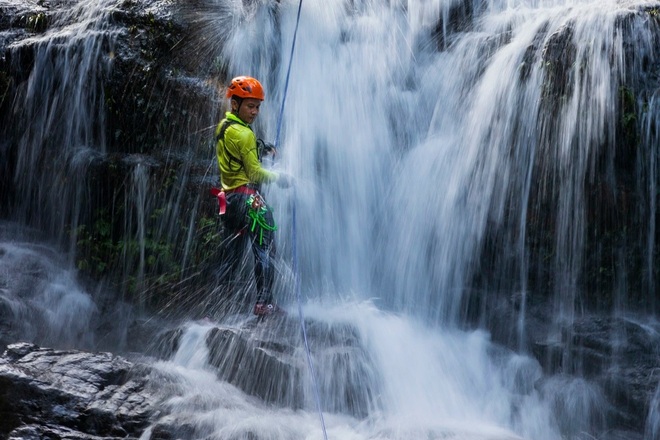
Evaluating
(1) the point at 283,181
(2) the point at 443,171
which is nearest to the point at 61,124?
(1) the point at 283,181

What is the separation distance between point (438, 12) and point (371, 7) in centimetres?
87

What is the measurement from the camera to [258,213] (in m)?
7.14

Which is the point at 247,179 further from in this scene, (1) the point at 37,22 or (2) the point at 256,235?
(1) the point at 37,22

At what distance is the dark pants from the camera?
713 cm

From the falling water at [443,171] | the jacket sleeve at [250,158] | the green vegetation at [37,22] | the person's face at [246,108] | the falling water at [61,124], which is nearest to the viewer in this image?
the jacket sleeve at [250,158]

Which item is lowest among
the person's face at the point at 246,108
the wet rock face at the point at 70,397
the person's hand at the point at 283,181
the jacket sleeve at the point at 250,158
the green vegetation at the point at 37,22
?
the wet rock face at the point at 70,397

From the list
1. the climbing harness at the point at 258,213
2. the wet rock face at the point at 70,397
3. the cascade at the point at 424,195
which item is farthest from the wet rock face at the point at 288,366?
the climbing harness at the point at 258,213

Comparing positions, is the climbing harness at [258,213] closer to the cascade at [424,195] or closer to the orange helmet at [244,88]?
the orange helmet at [244,88]

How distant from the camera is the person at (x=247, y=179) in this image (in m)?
6.90

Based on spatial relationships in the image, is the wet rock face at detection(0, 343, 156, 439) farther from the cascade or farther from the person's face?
the person's face

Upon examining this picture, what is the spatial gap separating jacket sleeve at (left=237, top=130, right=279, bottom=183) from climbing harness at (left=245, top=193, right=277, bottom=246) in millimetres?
257

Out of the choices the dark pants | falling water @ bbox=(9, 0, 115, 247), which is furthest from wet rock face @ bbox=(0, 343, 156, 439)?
falling water @ bbox=(9, 0, 115, 247)

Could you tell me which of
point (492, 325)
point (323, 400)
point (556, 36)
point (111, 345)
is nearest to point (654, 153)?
point (556, 36)

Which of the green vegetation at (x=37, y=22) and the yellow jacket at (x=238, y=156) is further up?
the green vegetation at (x=37, y=22)
